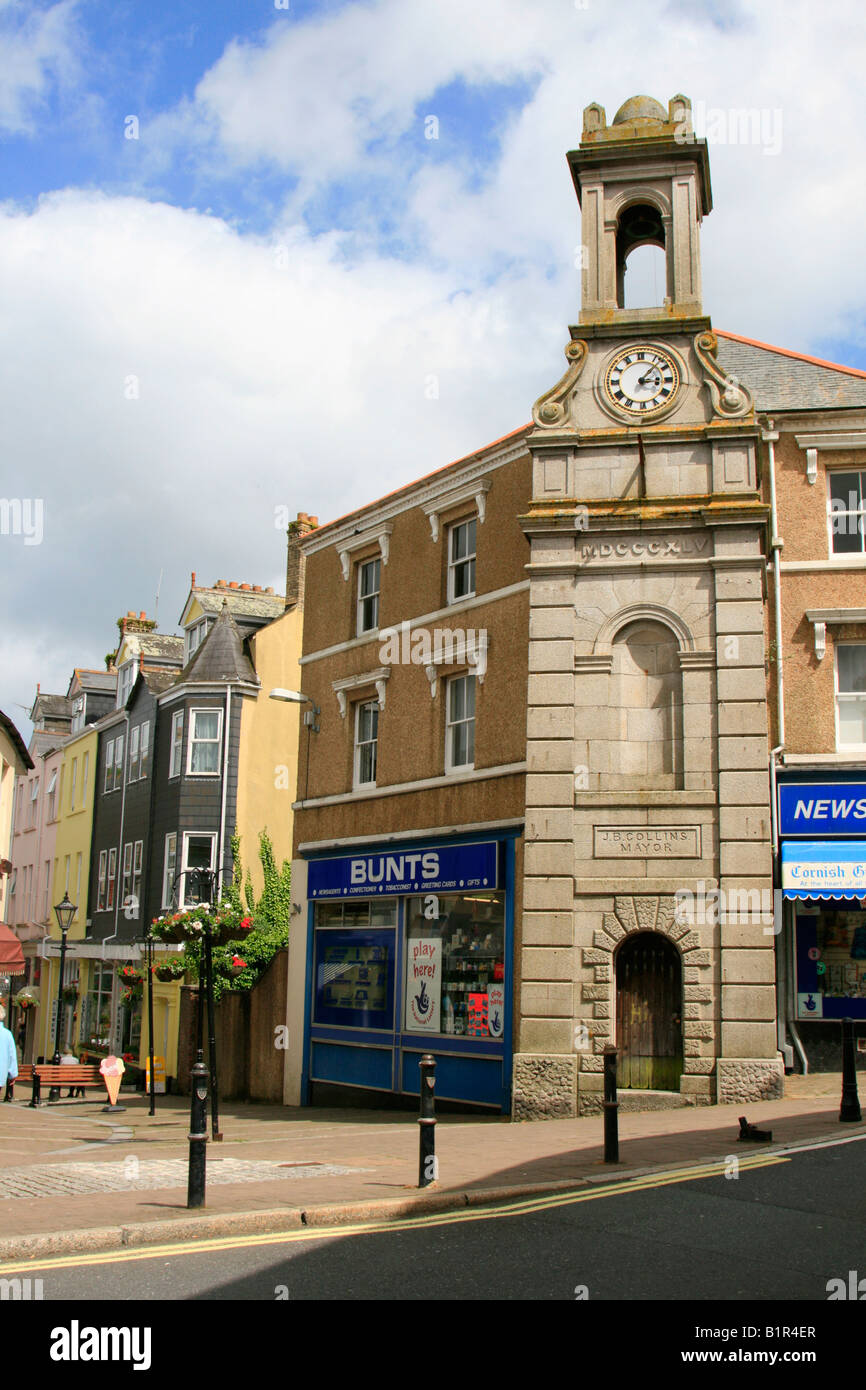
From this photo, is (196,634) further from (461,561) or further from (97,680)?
(461,561)

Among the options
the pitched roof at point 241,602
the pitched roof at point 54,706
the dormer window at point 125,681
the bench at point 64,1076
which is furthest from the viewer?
the pitched roof at point 54,706

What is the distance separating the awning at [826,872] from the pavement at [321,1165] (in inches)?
106

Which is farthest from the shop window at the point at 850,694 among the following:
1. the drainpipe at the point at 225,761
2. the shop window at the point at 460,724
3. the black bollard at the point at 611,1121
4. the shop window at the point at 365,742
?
the drainpipe at the point at 225,761

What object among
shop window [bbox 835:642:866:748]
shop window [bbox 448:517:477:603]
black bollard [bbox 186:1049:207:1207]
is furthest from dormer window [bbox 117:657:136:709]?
black bollard [bbox 186:1049:207:1207]

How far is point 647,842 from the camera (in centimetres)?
1734

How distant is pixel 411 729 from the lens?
22.4m

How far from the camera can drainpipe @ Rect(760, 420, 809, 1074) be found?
19172 mm

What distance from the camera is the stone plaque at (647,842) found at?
1719 cm

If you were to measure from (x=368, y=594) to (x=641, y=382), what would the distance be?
777cm

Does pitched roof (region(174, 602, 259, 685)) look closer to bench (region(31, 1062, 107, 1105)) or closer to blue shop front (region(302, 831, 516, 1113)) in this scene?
bench (region(31, 1062, 107, 1105))

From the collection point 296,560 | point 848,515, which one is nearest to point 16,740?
point 296,560

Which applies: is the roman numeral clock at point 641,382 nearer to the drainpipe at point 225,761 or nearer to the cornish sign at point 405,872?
the cornish sign at point 405,872

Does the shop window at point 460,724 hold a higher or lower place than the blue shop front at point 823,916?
higher
